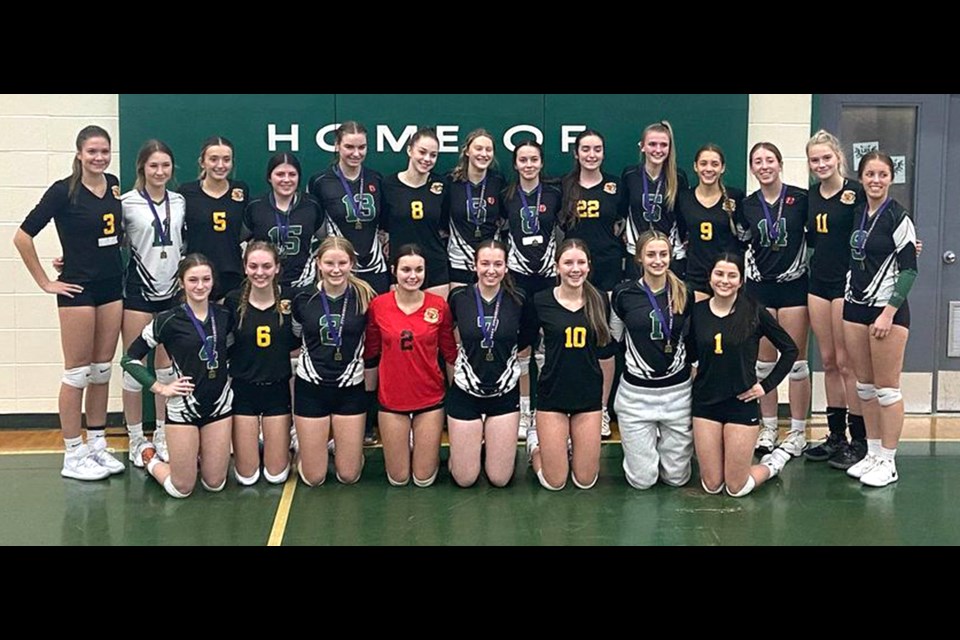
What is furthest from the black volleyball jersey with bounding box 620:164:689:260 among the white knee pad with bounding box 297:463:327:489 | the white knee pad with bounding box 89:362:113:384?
the white knee pad with bounding box 89:362:113:384

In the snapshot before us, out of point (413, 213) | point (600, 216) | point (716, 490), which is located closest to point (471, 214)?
point (413, 213)

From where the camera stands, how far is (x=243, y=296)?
599 centimetres

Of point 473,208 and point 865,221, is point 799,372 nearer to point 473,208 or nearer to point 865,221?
point 865,221

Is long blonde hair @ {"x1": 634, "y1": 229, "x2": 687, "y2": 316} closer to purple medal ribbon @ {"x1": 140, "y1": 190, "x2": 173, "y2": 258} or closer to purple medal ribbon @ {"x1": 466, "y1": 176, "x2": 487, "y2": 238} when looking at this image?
purple medal ribbon @ {"x1": 466, "y1": 176, "x2": 487, "y2": 238}

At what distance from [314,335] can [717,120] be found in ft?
10.8

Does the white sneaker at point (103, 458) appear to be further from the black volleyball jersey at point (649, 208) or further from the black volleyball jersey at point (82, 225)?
the black volleyball jersey at point (649, 208)

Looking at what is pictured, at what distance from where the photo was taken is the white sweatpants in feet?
19.6

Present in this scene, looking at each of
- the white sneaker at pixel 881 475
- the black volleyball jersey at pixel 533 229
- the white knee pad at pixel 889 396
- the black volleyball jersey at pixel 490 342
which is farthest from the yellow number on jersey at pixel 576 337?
the white sneaker at pixel 881 475

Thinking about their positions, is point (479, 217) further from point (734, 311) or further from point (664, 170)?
point (734, 311)

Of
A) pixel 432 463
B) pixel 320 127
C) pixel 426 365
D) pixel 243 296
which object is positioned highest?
pixel 320 127

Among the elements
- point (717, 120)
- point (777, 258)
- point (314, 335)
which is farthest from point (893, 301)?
point (314, 335)

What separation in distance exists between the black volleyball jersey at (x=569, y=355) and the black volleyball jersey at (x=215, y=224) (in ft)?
6.43

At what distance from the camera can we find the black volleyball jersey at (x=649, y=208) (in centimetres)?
673

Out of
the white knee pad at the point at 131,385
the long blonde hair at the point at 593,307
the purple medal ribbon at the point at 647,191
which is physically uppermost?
the purple medal ribbon at the point at 647,191
